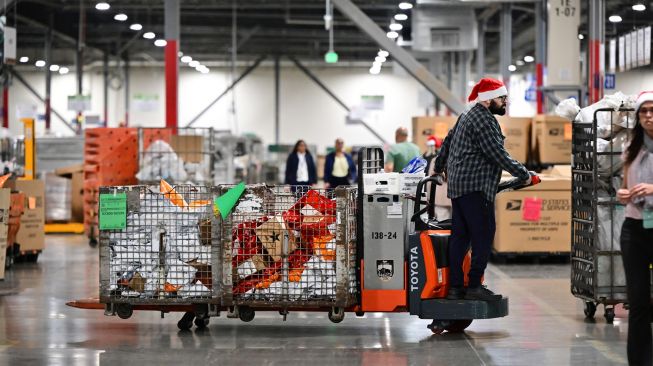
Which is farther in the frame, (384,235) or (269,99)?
(269,99)

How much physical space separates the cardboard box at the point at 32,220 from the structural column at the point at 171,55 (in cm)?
523

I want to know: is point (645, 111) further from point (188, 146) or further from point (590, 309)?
point (188, 146)

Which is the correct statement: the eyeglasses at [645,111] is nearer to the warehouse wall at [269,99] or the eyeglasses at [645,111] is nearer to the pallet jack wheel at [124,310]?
the pallet jack wheel at [124,310]

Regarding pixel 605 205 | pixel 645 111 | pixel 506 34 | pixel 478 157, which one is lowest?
pixel 605 205

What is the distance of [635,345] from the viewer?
19.0 ft

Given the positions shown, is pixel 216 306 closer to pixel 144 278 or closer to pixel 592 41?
pixel 144 278

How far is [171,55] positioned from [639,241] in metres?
14.5

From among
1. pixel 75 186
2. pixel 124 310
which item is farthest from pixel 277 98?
pixel 124 310

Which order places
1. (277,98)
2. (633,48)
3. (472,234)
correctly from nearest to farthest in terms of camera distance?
(472,234) → (633,48) → (277,98)

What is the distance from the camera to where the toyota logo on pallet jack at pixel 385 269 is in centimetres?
774

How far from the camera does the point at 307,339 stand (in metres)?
7.73

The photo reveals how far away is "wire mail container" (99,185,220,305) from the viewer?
7785mm

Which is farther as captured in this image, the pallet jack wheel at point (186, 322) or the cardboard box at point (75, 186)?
the cardboard box at point (75, 186)

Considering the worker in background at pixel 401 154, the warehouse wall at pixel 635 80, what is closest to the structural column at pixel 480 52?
the warehouse wall at pixel 635 80
